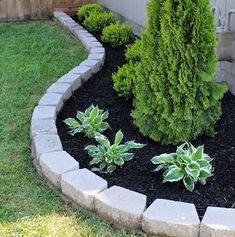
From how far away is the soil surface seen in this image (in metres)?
2.59

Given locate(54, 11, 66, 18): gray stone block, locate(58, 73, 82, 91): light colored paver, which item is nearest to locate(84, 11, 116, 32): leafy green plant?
locate(54, 11, 66, 18): gray stone block

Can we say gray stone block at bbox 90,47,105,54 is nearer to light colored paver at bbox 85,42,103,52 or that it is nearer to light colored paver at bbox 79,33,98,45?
light colored paver at bbox 85,42,103,52

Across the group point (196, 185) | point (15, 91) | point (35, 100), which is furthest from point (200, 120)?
point (15, 91)

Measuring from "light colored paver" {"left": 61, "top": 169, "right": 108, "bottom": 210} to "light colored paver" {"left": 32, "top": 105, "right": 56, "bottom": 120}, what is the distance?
0.90 metres

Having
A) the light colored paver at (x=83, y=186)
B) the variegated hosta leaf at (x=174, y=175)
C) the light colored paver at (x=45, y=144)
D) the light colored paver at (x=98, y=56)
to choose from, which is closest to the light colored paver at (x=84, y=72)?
the light colored paver at (x=98, y=56)

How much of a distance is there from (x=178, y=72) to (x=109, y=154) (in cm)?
70

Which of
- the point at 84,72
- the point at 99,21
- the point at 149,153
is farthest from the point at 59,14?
the point at 149,153

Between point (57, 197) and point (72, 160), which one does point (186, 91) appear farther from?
point (57, 197)

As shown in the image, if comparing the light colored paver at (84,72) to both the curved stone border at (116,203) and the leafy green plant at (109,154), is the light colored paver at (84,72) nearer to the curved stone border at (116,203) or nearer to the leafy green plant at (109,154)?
the curved stone border at (116,203)

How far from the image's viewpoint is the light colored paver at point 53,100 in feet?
12.2

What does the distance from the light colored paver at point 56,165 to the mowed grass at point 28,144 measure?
8cm

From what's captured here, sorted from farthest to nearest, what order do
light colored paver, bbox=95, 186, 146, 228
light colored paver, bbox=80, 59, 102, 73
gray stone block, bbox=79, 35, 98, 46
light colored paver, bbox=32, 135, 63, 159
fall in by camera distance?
gray stone block, bbox=79, 35, 98, 46, light colored paver, bbox=80, 59, 102, 73, light colored paver, bbox=32, 135, 63, 159, light colored paver, bbox=95, 186, 146, 228

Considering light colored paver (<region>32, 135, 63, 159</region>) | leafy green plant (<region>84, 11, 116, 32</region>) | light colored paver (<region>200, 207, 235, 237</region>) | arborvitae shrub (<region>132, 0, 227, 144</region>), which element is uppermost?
arborvitae shrub (<region>132, 0, 227, 144</region>)

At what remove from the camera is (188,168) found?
257cm
